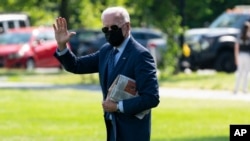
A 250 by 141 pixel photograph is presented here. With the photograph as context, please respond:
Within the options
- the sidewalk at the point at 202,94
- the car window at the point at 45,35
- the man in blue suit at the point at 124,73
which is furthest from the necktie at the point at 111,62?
the car window at the point at 45,35

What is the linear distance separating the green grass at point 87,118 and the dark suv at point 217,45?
10.4m

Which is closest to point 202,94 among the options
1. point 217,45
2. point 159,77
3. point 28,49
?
point 159,77

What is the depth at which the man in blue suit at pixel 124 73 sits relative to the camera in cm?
738

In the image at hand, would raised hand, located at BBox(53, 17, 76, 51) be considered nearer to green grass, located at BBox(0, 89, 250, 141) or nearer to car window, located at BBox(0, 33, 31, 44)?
green grass, located at BBox(0, 89, 250, 141)

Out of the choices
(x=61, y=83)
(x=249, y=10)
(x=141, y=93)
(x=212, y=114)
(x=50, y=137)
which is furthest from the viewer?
(x=249, y=10)

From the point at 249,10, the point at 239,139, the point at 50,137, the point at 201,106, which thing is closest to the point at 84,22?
the point at 249,10

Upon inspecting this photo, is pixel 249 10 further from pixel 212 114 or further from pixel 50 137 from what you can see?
pixel 50 137

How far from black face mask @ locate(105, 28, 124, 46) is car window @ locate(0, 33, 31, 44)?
33.1 m

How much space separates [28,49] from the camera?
38.9m

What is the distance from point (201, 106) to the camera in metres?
19.6

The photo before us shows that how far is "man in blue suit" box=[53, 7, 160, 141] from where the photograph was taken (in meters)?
7.38

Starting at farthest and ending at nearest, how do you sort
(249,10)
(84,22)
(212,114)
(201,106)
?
1. (84,22)
2. (249,10)
3. (201,106)
4. (212,114)

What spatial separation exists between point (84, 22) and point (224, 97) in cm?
2690

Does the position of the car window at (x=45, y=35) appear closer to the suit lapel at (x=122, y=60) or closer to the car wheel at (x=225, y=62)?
the car wheel at (x=225, y=62)
